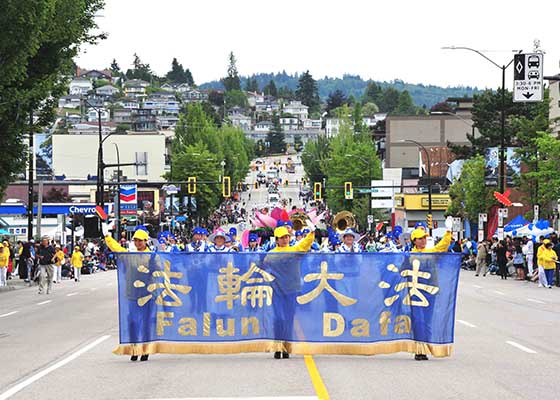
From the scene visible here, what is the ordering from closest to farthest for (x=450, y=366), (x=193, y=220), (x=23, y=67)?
1. (x=450, y=366)
2. (x=23, y=67)
3. (x=193, y=220)

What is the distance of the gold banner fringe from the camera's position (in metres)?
13.4

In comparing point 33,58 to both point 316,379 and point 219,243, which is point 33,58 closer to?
point 219,243

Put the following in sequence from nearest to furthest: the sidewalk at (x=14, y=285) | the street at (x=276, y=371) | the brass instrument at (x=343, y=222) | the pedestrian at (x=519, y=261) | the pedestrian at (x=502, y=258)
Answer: the street at (x=276, y=371) → the brass instrument at (x=343, y=222) → the sidewalk at (x=14, y=285) → the pedestrian at (x=519, y=261) → the pedestrian at (x=502, y=258)

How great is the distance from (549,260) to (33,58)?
19.7 meters

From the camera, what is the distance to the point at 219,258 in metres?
13.9

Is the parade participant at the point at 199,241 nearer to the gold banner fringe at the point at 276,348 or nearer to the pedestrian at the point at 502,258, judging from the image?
the gold banner fringe at the point at 276,348

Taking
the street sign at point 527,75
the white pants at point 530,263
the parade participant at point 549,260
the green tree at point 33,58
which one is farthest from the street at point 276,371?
the white pants at point 530,263

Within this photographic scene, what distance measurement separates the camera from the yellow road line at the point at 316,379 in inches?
407

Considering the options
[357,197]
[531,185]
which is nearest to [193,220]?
[357,197]

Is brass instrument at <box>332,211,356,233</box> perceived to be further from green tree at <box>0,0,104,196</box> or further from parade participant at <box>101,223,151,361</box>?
green tree at <box>0,0,104,196</box>

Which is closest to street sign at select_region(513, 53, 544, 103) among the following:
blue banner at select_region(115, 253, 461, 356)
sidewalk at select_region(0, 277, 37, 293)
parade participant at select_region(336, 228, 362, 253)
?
sidewalk at select_region(0, 277, 37, 293)

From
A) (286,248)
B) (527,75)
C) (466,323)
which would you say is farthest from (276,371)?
(527,75)

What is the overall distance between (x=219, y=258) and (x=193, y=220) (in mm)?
110030

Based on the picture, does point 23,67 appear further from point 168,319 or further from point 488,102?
point 488,102
